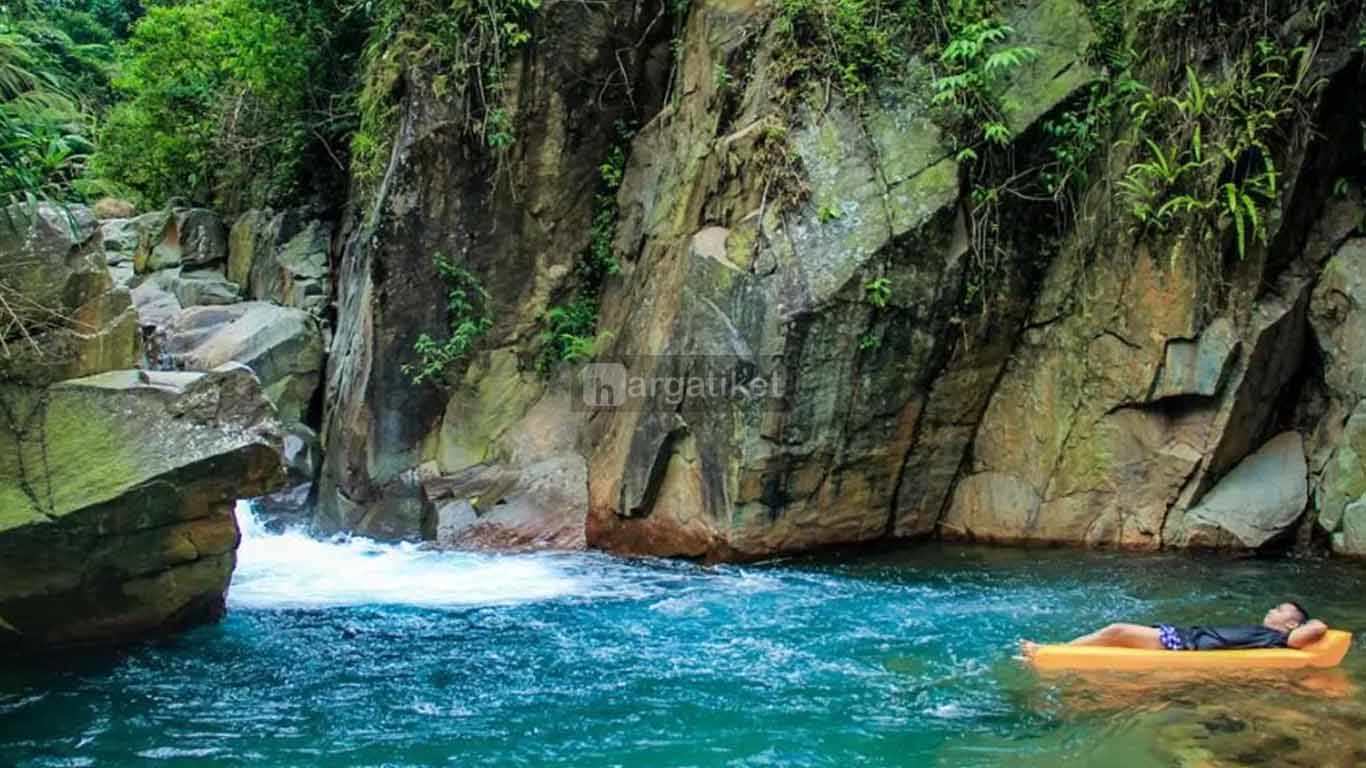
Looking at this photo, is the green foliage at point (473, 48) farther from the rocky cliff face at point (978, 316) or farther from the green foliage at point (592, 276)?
the green foliage at point (592, 276)

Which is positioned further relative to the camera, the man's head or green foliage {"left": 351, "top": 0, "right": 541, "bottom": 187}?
green foliage {"left": 351, "top": 0, "right": 541, "bottom": 187}

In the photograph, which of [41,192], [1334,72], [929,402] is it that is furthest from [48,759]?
[1334,72]

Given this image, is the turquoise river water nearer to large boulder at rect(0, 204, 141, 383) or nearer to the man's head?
the man's head

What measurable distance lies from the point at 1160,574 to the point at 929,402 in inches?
99.3

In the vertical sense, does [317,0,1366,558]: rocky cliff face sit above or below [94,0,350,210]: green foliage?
below

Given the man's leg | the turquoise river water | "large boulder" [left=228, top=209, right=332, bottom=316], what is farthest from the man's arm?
"large boulder" [left=228, top=209, right=332, bottom=316]

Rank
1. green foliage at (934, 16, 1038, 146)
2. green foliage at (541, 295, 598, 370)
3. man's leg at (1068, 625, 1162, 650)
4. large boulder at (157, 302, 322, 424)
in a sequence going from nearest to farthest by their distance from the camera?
1. man's leg at (1068, 625, 1162, 650)
2. green foliage at (934, 16, 1038, 146)
3. green foliage at (541, 295, 598, 370)
4. large boulder at (157, 302, 322, 424)

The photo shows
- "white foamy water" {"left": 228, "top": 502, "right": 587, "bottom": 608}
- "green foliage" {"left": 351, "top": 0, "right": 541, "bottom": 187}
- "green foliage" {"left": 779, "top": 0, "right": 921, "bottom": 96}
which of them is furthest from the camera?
"green foliage" {"left": 351, "top": 0, "right": 541, "bottom": 187}

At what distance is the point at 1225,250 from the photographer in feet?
30.8

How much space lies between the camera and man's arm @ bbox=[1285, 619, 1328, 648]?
6.37 m

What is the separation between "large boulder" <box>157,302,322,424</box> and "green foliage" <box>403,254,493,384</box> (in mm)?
2206

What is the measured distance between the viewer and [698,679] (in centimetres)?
645

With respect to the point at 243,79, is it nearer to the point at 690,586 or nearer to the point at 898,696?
the point at 690,586

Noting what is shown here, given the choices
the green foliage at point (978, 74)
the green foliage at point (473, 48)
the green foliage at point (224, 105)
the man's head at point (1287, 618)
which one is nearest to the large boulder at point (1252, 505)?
the man's head at point (1287, 618)
